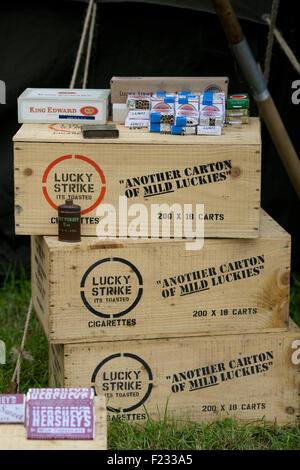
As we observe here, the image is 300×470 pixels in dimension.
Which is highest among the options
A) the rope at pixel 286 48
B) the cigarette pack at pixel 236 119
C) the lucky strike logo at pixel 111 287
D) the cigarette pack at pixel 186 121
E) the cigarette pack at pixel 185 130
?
the rope at pixel 286 48

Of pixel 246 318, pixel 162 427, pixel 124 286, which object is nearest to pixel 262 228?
pixel 246 318

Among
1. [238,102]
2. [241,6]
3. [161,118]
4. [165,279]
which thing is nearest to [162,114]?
[161,118]

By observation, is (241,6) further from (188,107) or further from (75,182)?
(75,182)

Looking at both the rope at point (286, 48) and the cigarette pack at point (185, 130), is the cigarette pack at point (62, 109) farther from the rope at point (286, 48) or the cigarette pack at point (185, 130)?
the rope at point (286, 48)

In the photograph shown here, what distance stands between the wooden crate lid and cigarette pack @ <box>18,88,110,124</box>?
0.04 m

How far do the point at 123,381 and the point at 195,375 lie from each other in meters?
0.29

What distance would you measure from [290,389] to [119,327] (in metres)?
0.77

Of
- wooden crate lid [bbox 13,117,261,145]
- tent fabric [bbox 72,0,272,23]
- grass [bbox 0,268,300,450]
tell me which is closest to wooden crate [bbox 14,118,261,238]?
wooden crate lid [bbox 13,117,261,145]

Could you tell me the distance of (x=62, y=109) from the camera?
324 centimetres

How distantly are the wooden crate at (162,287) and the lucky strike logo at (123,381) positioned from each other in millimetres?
111

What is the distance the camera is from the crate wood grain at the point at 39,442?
2.35m

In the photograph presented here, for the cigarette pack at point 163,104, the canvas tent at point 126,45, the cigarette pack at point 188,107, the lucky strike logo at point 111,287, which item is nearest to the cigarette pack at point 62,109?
the cigarette pack at point 163,104

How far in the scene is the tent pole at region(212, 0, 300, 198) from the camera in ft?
8.68

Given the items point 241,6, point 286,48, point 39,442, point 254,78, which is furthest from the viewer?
point 241,6
